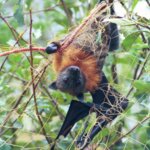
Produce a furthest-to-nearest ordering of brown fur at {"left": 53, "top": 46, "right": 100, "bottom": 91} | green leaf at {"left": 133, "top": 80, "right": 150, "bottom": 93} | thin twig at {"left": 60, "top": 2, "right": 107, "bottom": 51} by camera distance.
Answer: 1. brown fur at {"left": 53, "top": 46, "right": 100, "bottom": 91}
2. green leaf at {"left": 133, "top": 80, "right": 150, "bottom": 93}
3. thin twig at {"left": 60, "top": 2, "right": 107, "bottom": 51}

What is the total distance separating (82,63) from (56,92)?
347mm

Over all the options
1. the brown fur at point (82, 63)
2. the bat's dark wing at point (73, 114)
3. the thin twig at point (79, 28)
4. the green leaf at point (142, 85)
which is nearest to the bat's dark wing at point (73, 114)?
the bat's dark wing at point (73, 114)

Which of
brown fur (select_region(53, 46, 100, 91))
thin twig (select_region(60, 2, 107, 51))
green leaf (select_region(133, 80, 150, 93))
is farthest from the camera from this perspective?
brown fur (select_region(53, 46, 100, 91))

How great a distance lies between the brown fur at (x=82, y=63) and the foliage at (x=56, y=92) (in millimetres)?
66

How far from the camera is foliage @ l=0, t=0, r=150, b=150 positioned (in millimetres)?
2010

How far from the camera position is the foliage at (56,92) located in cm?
201

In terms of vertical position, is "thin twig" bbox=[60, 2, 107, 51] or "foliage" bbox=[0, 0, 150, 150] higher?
"thin twig" bbox=[60, 2, 107, 51]

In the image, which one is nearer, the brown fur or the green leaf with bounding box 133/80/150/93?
the green leaf with bounding box 133/80/150/93

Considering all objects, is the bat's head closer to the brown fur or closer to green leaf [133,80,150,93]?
the brown fur

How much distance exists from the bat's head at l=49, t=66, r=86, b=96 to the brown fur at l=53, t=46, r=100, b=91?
0.08 feet

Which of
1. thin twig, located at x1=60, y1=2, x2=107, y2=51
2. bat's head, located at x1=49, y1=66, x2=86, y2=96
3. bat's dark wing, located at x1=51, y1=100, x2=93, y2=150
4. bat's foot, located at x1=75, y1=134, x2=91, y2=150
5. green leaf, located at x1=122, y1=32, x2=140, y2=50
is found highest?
thin twig, located at x1=60, y1=2, x2=107, y2=51

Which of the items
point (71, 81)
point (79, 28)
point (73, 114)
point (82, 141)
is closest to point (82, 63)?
point (71, 81)

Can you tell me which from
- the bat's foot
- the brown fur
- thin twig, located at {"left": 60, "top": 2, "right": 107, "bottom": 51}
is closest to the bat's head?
the brown fur

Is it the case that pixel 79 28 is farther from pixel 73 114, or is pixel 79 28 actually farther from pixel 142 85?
pixel 73 114
